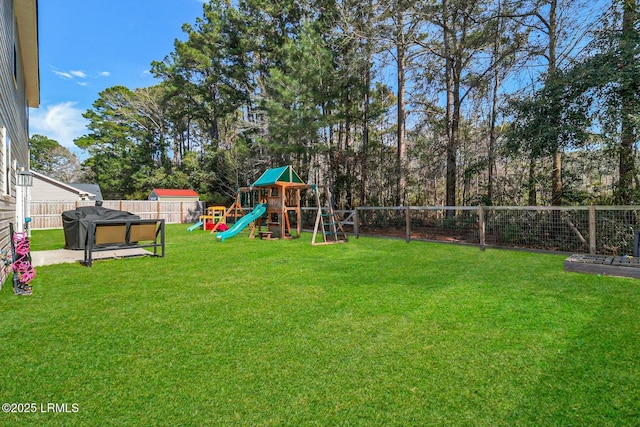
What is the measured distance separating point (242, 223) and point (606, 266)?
28.3ft

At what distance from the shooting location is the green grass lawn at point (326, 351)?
1.62 m

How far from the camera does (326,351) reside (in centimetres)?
226

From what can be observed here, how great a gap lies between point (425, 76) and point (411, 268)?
27.3 ft

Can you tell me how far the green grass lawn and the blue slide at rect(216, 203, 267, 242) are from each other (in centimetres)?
508

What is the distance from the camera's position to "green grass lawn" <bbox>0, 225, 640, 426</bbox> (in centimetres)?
162

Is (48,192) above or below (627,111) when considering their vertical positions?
below

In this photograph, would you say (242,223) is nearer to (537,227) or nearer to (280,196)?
(280,196)

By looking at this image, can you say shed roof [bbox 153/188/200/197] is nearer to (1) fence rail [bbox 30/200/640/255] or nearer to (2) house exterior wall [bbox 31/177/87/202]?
(2) house exterior wall [bbox 31/177/87/202]

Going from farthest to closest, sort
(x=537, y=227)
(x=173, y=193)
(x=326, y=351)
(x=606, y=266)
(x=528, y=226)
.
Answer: (x=173, y=193)
(x=528, y=226)
(x=537, y=227)
(x=606, y=266)
(x=326, y=351)

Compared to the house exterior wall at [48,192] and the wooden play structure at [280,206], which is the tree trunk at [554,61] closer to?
the wooden play structure at [280,206]

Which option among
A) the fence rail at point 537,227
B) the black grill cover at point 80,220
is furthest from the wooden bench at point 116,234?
the fence rail at point 537,227

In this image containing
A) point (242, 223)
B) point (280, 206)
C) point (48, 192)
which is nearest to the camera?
point (280, 206)

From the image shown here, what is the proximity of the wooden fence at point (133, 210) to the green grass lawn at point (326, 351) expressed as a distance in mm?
10648

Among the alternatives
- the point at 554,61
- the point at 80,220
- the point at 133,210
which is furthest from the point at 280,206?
the point at 133,210
